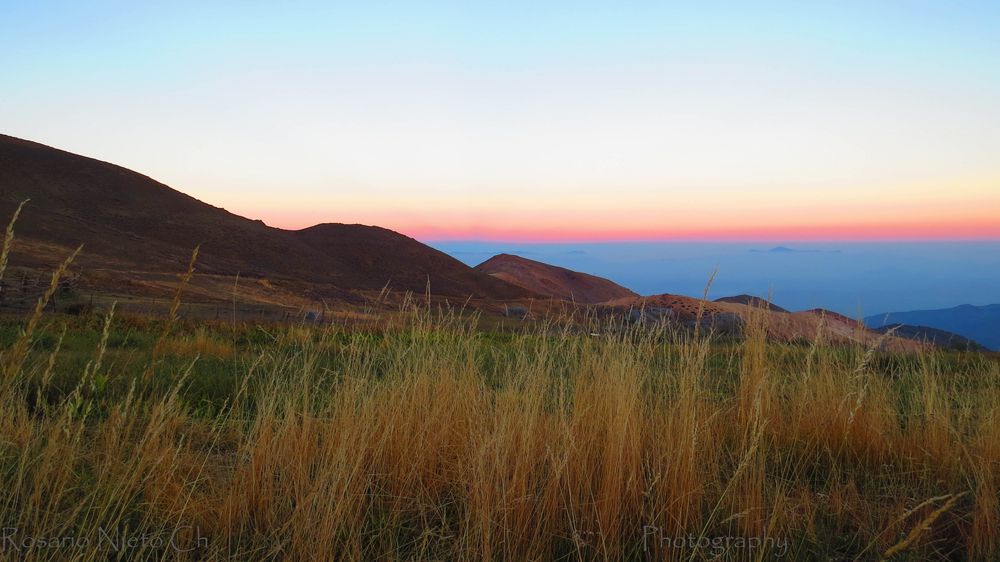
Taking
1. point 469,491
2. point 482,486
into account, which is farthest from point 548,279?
point 482,486

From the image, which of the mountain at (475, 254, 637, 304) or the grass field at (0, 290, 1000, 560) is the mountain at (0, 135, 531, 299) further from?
the grass field at (0, 290, 1000, 560)

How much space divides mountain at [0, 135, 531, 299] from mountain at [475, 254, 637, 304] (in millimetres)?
3825

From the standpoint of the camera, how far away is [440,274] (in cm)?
5100

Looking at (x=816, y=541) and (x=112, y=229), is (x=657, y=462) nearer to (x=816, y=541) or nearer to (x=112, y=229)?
(x=816, y=541)

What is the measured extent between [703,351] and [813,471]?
1.04 meters

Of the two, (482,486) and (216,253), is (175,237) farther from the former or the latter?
(482,486)

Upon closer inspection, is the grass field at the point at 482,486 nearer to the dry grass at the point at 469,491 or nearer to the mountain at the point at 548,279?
the dry grass at the point at 469,491

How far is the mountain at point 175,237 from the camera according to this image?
1297 inches

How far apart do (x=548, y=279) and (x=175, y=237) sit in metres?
30.8

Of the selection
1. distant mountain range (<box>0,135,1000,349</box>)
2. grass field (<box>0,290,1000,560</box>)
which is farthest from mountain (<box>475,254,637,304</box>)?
grass field (<box>0,290,1000,560</box>)

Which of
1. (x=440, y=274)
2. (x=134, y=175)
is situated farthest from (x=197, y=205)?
(x=440, y=274)

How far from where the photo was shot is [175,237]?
40500mm

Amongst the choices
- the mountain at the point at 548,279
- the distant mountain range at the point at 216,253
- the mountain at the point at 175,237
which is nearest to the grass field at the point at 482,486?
the distant mountain range at the point at 216,253

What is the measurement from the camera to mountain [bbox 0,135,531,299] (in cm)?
3294
